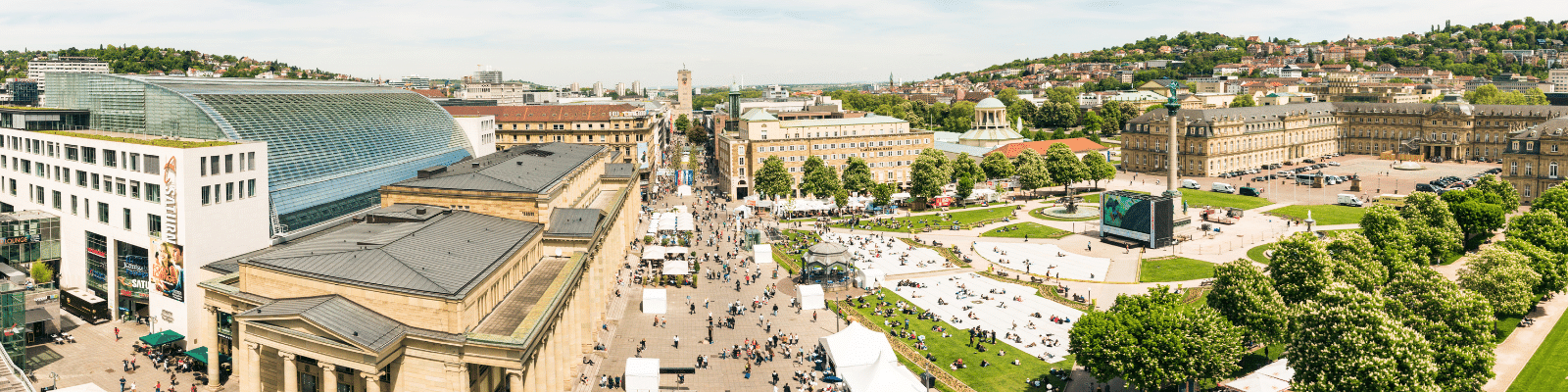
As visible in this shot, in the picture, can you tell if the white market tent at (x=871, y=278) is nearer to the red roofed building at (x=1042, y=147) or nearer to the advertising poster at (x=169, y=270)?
the advertising poster at (x=169, y=270)

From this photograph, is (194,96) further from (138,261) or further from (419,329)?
(419,329)

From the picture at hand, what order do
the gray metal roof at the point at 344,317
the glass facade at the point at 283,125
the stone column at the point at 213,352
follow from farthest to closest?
the glass facade at the point at 283,125 → the stone column at the point at 213,352 → the gray metal roof at the point at 344,317

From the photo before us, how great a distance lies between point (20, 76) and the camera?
641 ft

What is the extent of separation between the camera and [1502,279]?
64.1 m

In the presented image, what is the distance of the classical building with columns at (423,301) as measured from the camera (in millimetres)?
44562

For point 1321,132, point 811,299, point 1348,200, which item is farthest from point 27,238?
point 1321,132

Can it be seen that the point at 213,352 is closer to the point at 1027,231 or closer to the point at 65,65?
the point at 1027,231

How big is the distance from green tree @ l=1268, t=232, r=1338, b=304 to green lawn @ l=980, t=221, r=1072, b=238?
1733 inches

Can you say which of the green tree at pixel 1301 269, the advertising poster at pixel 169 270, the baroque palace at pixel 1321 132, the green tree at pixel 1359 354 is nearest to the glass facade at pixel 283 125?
the advertising poster at pixel 169 270

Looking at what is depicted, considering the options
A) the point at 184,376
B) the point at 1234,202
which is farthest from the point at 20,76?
the point at 1234,202

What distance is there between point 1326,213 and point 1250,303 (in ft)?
234

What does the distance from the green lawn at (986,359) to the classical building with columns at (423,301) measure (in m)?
22.5

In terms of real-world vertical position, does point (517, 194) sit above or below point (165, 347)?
above

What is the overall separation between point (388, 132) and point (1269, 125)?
150327 millimetres
